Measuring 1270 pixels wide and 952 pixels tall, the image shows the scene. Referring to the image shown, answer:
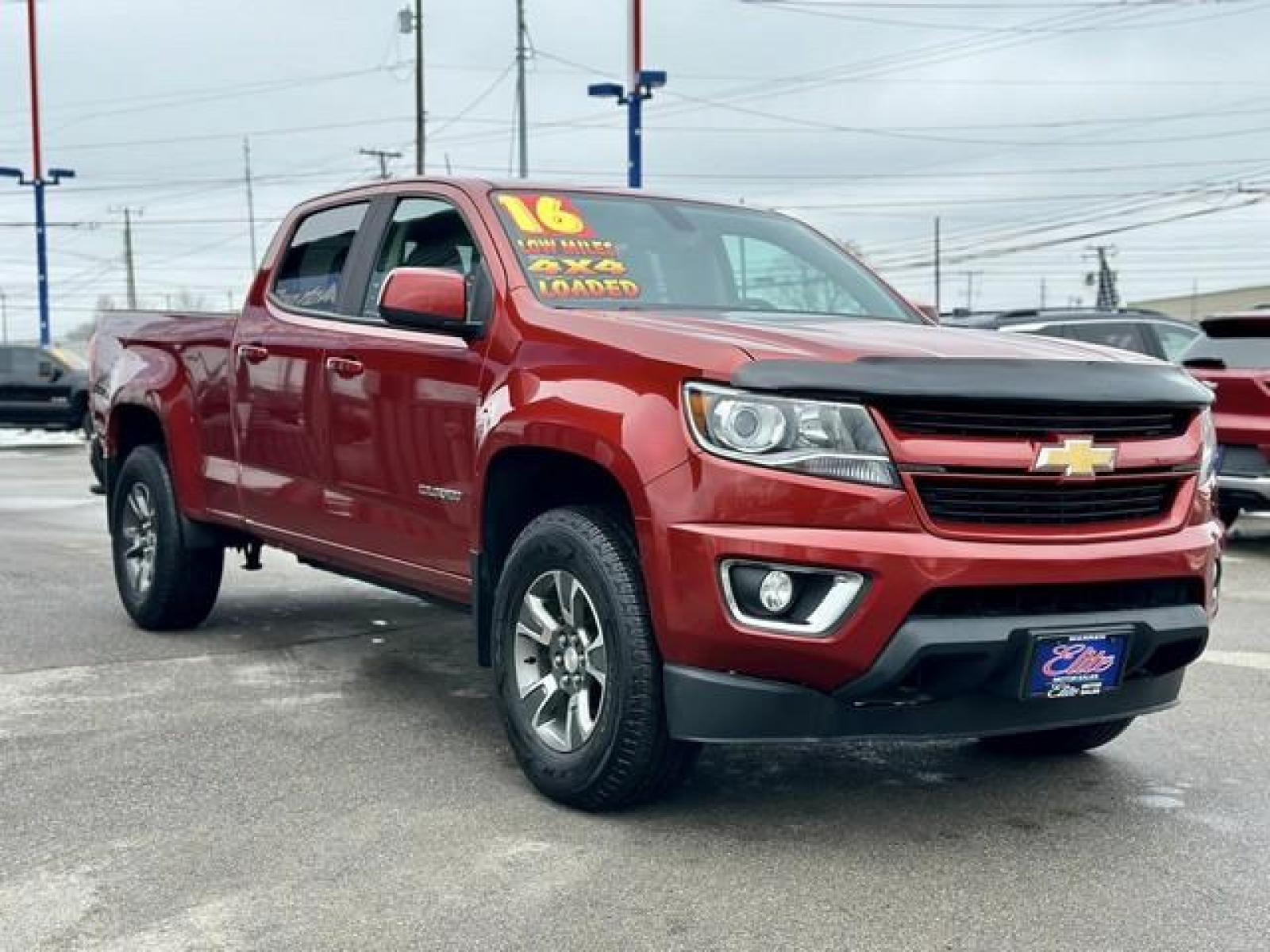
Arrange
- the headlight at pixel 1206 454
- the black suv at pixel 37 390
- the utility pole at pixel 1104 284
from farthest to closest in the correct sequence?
the utility pole at pixel 1104 284 → the black suv at pixel 37 390 → the headlight at pixel 1206 454

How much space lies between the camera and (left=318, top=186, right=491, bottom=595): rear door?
473 centimetres

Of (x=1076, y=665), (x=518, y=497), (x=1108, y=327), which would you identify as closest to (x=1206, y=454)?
(x=1076, y=665)

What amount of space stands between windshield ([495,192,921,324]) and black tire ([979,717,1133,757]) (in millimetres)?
1478

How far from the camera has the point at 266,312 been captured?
6043mm

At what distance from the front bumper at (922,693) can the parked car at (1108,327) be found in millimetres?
7829

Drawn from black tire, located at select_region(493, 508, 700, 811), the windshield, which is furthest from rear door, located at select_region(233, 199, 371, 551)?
black tire, located at select_region(493, 508, 700, 811)

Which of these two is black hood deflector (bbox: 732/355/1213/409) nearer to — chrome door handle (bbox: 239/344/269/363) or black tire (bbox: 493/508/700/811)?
black tire (bbox: 493/508/700/811)

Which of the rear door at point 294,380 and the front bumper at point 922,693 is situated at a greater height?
the rear door at point 294,380

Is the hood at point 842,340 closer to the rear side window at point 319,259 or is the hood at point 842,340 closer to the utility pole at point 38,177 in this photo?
the rear side window at point 319,259

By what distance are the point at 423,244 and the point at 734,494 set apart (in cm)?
217

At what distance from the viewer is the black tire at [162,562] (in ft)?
21.9

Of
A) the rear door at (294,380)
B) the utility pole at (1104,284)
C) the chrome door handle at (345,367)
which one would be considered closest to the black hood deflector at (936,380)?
the chrome door handle at (345,367)

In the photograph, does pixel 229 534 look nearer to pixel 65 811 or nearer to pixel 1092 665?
pixel 65 811

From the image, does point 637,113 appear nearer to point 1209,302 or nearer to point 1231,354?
point 1231,354
